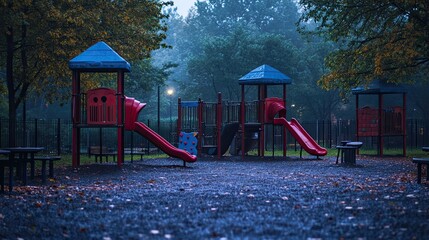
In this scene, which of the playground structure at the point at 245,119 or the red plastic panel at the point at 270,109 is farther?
the red plastic panel at the point at 270,109

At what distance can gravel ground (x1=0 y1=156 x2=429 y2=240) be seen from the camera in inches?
276

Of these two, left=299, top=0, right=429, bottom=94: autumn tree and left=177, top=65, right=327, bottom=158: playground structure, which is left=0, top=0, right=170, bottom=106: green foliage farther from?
left=299, top=0, right=429, bottom=94: autumn tree

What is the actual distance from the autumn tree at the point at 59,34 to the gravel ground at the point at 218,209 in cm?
780

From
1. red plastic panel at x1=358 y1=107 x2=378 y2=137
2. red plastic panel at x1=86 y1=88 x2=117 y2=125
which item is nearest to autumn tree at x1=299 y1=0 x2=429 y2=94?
red plastic panel at x1=358 y1=107 x2=378 y2=137

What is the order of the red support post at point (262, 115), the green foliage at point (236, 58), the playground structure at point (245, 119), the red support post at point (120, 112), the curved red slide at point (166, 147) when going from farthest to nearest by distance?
1. the green foliage at point (236, 58)
2. the red support post at point (262, 115)
3. the playground structure at point (245, 119)
4. the curved red slide at point (166, 147)
5. the red support post at point (120, 112)

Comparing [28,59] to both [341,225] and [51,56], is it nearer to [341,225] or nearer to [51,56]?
[51,56]

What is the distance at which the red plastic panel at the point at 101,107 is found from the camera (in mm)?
19312

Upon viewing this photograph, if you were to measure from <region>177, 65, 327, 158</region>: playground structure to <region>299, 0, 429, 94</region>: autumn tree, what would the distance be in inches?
94.0

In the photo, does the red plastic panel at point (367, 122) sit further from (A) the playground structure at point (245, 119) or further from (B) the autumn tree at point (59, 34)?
(B) the autumn tree at point (59, 34)

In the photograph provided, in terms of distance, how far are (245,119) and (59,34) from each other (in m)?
10.4

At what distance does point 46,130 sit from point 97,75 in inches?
330

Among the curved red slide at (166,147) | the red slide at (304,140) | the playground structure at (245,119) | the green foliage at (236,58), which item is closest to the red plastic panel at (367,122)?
the playground structure at (245,119)

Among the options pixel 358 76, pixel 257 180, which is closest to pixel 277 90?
pixel 358 76

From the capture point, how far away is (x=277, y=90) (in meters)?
51.7
